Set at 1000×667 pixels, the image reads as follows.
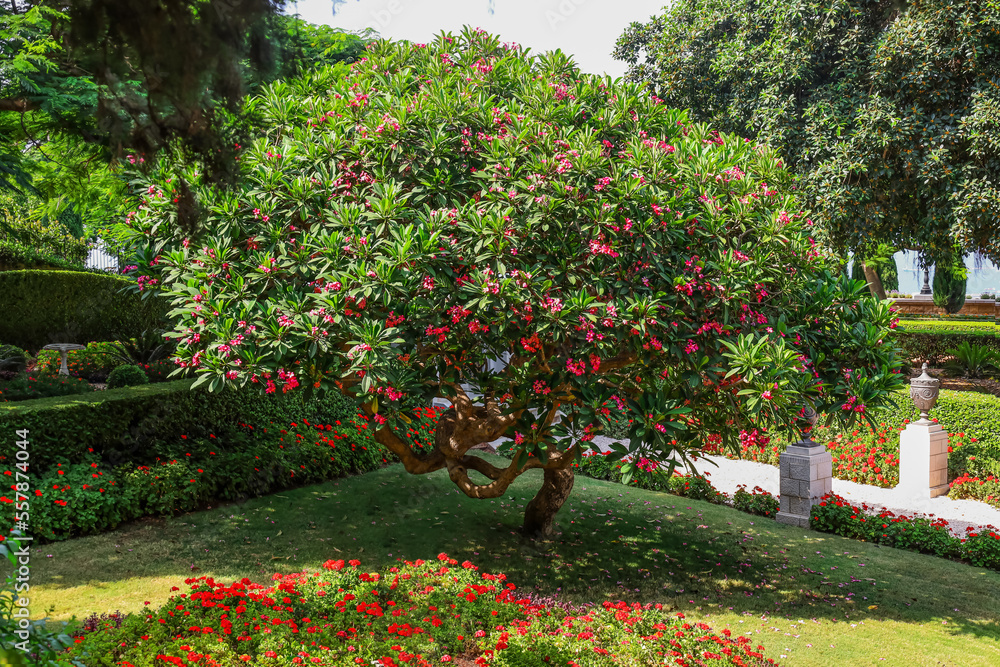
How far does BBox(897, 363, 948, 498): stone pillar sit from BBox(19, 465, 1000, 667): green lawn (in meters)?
3.50

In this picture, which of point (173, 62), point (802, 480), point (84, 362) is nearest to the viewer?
point (173, 62)

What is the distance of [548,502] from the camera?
957 centimetres

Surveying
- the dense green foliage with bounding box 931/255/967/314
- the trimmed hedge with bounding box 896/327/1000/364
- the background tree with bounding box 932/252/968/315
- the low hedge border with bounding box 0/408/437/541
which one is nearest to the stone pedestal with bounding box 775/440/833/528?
the low hedge border with bounding box 0/408/437/541

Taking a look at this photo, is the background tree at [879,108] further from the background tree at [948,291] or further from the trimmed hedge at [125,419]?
the background tree at [948,291]

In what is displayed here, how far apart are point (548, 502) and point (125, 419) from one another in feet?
19.9

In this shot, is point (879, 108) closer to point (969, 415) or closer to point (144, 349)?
point (969, 415)

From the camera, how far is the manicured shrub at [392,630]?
16.9ft

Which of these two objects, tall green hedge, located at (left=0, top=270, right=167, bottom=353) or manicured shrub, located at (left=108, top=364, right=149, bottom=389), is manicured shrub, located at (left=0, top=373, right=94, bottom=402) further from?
tall green hedge, located at (left=0, top=270, right=167, bottom=353)

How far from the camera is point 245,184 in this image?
23.3 ft

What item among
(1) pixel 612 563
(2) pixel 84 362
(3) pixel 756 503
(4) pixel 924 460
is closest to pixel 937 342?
(4) pixel 924 460

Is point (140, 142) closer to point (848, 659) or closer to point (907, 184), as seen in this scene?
point (848, 659)

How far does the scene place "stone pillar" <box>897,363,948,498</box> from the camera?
1291 cm

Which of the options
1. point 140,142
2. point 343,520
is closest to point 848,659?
point 343,520

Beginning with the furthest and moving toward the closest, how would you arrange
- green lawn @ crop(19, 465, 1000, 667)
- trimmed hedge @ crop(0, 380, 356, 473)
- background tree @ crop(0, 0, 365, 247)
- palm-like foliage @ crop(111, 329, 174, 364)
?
palm-like foliage @ crop(111, 329, 174, 364)
trimmed hedge @ crop(0, 380, 356, 473)
green lawn @ crop(19, 465, 1000, 667)
background tree @ crop(0, 0, 365, 247)
